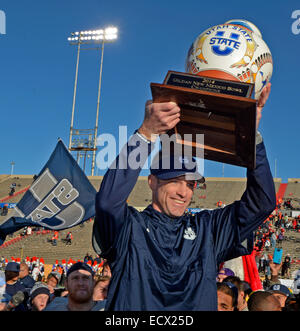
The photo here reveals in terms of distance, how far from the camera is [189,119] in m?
2.45

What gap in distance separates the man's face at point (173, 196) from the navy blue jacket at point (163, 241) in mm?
53

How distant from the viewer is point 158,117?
218 cm

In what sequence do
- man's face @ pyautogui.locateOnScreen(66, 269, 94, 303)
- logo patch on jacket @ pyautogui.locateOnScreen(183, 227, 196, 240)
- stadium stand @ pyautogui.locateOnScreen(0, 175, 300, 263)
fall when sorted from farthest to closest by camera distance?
stadium stand @ pyautogui.locateOnScreen(0, 175, 300, 263) < man's face @ pyautogui.locateOnScreen(66, 269, 94, 303) < logo patch on jacket @ pyautogui.locateOnScreen(183, 227, 196, 240)

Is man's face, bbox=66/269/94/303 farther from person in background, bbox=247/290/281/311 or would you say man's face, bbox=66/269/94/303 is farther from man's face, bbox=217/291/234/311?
person in background, bbox=247/290/281/311

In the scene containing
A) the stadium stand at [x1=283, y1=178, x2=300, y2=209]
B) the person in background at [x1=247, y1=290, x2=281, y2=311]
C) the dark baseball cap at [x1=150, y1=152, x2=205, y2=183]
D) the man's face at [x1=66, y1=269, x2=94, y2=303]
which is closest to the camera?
the dark baseball cap at [x1=150, y1=152, x2=205, y2=183]

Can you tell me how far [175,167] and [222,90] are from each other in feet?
1.96

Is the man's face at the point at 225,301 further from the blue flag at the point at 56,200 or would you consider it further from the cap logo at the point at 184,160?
the blue flag at the point at 56,200

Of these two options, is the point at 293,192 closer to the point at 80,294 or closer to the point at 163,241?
the point at 80,294

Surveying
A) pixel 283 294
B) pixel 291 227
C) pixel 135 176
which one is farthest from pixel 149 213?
pixel 291 227

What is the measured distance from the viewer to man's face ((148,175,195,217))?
2523 mm

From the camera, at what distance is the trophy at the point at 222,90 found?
213cm

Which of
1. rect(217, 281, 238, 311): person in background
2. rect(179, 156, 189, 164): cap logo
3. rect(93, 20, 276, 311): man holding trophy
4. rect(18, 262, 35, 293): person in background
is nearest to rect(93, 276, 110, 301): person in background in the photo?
rect(217, 281, 238, 311): person in background

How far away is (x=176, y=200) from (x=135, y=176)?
0.40m

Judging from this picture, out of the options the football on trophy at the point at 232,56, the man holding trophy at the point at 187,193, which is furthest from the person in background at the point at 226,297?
the football on trophy at the point at 232,56
